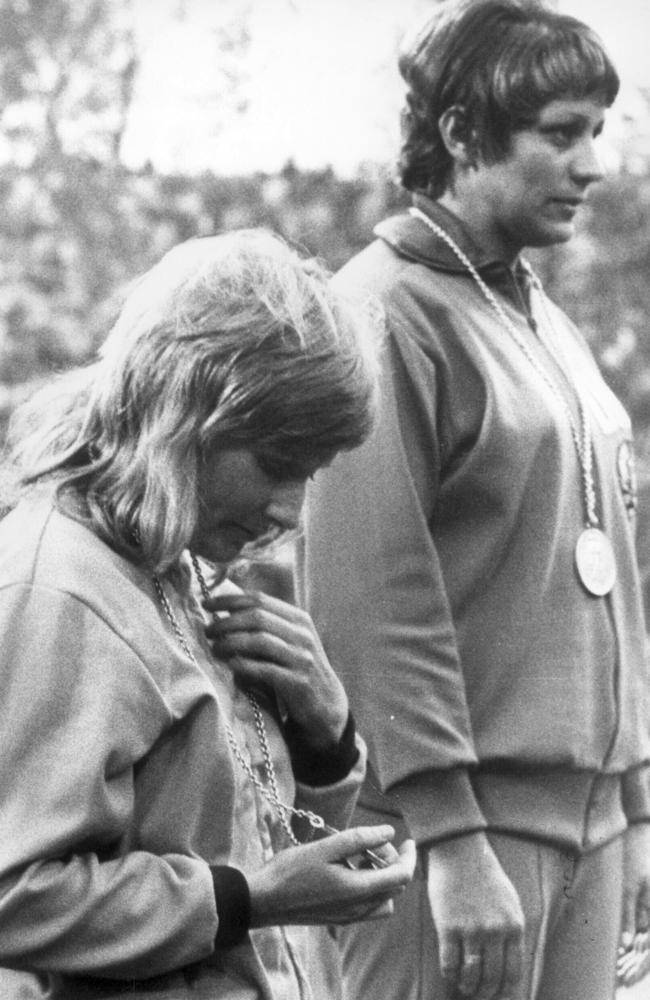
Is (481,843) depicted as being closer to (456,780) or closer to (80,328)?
(456,780)

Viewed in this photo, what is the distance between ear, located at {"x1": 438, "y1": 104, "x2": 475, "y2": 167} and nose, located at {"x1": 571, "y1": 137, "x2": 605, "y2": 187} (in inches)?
6.3

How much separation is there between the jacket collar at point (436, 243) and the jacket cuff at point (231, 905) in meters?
1.32

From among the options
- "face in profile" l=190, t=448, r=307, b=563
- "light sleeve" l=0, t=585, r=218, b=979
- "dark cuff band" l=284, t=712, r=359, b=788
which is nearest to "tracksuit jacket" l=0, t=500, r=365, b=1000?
"light sleeve" l=0, t=585, r=218, b=979

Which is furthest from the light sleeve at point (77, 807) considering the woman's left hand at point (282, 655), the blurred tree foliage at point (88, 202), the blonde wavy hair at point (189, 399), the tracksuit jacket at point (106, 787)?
the blurred tree foliage at point (88, 202)

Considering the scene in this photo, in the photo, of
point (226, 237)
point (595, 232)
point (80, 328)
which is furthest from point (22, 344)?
point (226, 237)

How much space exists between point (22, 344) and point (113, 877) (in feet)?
15.0

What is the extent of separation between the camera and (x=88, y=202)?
21.2ft

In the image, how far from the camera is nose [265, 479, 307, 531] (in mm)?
2234

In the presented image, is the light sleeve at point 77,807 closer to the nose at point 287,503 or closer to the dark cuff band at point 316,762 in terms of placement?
the nose at point 287,503

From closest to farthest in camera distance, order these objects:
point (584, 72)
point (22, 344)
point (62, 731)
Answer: point (62, 731)
point (584, 72)
point (22, 344)

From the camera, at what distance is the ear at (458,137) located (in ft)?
10.5

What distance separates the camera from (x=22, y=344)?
21.1ft

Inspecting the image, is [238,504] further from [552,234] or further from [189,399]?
[552,234]

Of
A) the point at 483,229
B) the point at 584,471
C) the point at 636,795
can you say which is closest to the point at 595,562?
the point at 584,471
